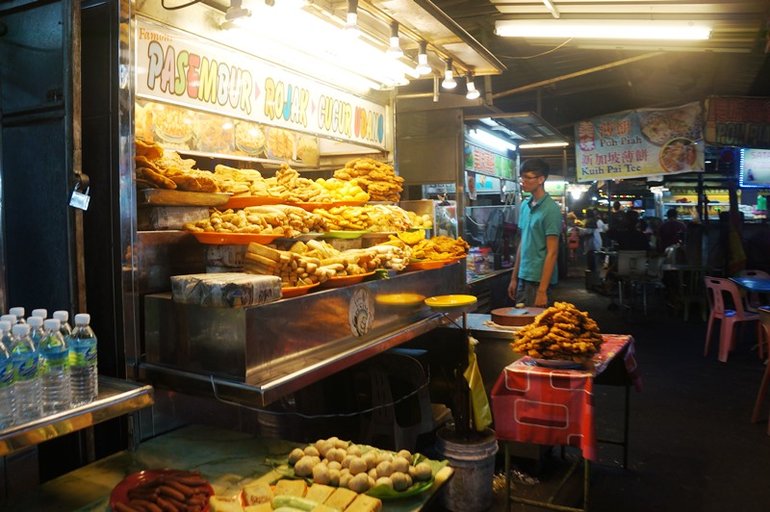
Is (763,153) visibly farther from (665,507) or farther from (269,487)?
(269,487)

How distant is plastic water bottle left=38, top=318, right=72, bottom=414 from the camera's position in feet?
7.86

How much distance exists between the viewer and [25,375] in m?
2.28

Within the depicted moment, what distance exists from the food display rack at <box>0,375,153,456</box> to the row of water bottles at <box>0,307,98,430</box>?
0.29ft

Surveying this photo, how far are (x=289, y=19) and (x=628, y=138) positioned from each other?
345 inches

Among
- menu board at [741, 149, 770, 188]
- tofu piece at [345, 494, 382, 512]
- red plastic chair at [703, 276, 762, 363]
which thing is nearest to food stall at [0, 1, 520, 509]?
tofu piece at [345, 494, 382, 512]

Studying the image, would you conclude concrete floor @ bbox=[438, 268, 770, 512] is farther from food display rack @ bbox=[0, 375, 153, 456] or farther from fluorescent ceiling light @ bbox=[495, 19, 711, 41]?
fluorescent ceiling light @ bbox=[495, 19, 711, 41]

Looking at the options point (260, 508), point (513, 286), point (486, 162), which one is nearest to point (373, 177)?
point (513, 286)

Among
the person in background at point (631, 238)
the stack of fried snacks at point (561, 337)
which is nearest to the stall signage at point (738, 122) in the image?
the person in background at point (631, 238)

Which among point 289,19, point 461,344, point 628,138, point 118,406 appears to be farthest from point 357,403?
point 628,138

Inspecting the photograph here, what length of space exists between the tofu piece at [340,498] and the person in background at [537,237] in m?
3.69

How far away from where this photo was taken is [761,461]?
16.3ft

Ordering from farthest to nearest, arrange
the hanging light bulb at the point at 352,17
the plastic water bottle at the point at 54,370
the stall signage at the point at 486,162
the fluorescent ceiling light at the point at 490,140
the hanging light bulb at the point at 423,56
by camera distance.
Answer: the fluorescent ceiling light at the point at 490,140, the stall signage at the point at 486,162, the hanging light bulb at the point at 423,56, the hanging light bulb at the point at 352,17, the plastic water bottle at the point at 54,370

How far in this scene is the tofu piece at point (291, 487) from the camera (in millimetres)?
2689

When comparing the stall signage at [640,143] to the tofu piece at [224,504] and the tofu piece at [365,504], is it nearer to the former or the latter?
the tofu piece at [365,504]
